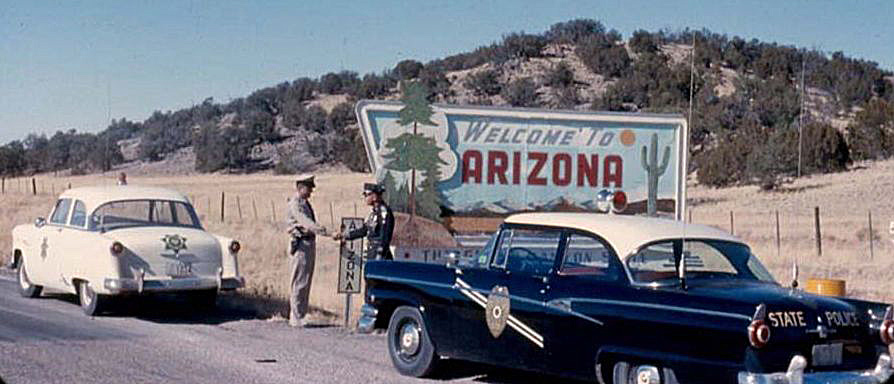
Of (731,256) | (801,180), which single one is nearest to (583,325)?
(731,256)

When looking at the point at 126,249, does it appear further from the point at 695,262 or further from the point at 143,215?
the point at 695,262

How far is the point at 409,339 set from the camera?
10.7 meters

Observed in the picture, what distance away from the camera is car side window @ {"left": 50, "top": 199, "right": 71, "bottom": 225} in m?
15.2

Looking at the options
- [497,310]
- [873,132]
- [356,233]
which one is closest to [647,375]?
[497,310]

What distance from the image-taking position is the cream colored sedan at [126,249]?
1388 centimetres

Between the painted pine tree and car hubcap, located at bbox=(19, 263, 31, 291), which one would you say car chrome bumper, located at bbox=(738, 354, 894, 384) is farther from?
car hubcap, located at bbox=(19, 263, 31, 291)

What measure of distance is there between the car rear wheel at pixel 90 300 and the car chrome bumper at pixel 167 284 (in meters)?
0.43

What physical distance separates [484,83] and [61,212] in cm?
4929

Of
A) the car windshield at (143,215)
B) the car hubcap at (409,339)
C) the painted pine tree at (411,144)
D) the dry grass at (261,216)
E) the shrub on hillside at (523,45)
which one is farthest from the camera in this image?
the shrub on hillside at (523,45)

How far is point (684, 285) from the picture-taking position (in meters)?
8.78

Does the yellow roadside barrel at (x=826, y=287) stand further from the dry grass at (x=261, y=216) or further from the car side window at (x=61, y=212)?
the car side window at (x=61, y=212)

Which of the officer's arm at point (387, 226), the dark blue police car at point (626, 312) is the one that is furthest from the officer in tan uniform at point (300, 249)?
the dark blue police car at point (626, 312)

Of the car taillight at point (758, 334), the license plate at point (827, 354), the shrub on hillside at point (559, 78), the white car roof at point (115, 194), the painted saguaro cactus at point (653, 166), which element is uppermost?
the shrub on hillside at point (559, 78)

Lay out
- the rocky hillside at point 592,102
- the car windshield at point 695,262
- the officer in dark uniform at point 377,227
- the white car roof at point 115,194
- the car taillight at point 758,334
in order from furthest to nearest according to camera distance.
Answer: the rocky hillside at point 592,102, the white car roof at point 115,194, the officer in dark uniform at point 377,227, the car windshield at point 695,262, the car taillight at point 758,334
